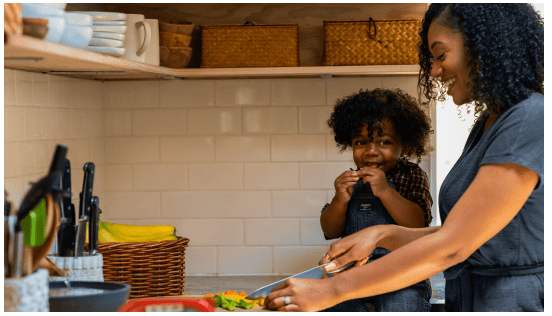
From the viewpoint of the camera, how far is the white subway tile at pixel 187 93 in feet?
11.8

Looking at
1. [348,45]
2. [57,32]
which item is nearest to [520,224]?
[57,32]

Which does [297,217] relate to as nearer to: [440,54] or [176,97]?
[176,97]

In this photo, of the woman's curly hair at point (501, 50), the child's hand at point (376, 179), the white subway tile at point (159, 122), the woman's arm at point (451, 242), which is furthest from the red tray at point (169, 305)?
the white subway tile at point (159, 122)

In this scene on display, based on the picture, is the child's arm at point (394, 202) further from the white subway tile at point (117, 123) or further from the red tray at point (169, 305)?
the white subway tile at point (117, 123)

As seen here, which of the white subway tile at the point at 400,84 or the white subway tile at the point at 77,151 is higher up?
the white subway tile at the point at 400,84

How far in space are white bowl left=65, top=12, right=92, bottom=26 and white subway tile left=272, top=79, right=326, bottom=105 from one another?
1660 mm

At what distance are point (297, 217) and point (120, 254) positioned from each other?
1.19 metres

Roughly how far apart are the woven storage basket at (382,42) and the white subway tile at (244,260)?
0.89 m

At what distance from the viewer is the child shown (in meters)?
2.91

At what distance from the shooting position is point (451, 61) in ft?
6.51

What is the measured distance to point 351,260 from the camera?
7.36 ft

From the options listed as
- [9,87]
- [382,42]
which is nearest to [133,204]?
[9,87]

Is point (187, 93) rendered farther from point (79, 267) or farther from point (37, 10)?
point (37, 10)

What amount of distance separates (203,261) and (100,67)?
146cm
